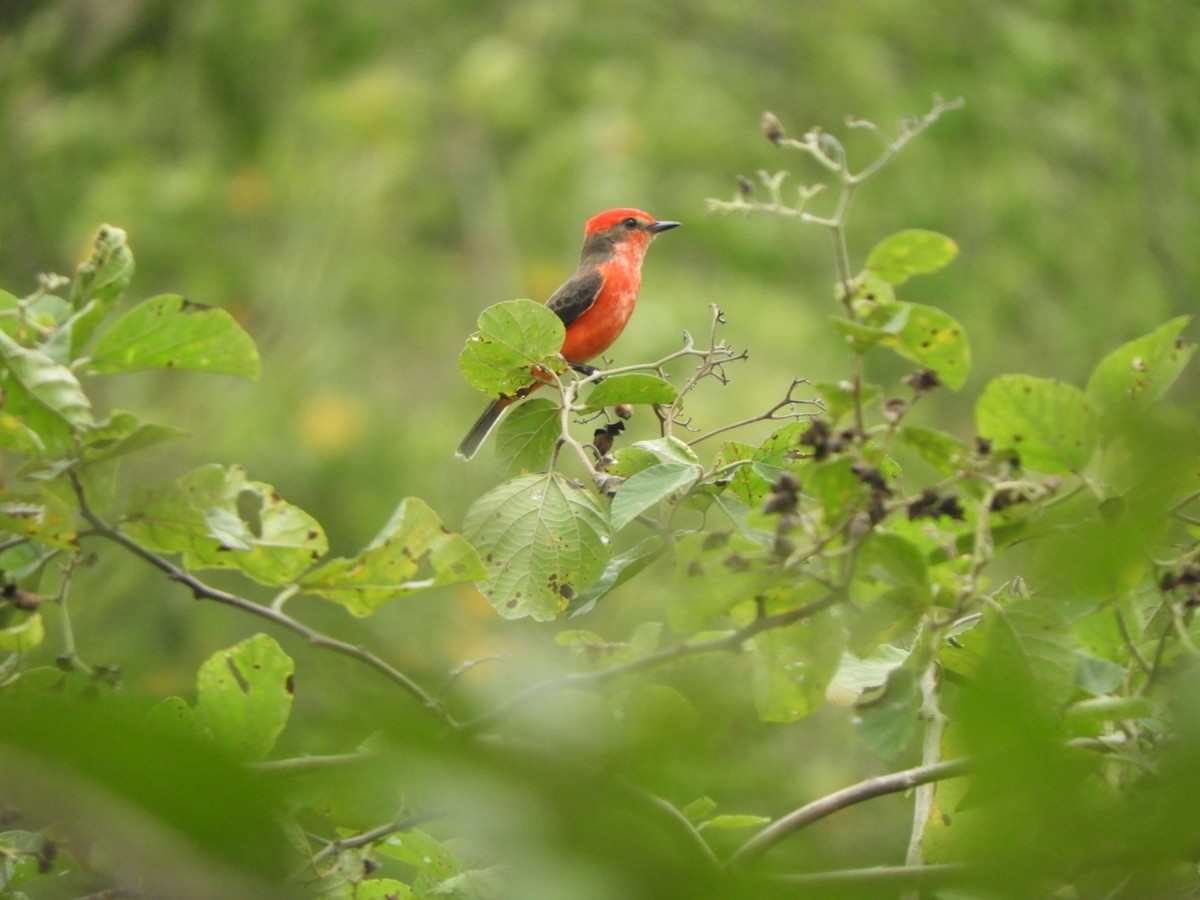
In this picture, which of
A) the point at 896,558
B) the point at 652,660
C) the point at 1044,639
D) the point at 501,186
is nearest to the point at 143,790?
the point at 652,660

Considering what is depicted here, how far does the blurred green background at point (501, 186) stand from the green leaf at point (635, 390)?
5.58m

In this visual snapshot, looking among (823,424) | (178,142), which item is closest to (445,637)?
(178,142)

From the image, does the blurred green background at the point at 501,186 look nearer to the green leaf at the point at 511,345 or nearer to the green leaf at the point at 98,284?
the green leaf at the point at 511,345

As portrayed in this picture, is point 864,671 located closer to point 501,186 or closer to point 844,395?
point 844,395

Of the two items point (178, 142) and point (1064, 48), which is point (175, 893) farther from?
point (178, 142)

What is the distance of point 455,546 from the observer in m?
1.40

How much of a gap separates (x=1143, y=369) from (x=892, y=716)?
450mm

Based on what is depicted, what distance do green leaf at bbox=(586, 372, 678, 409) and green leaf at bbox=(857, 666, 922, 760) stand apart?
0.73 metres

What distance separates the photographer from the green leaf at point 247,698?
1.35m

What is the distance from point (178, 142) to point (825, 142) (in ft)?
30.4

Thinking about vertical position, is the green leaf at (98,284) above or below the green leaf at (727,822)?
above

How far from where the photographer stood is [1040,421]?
4.03 ft

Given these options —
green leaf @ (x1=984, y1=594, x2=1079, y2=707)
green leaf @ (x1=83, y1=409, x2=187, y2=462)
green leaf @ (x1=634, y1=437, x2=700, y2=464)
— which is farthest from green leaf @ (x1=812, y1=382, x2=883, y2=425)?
green leaf @ (x1=83, y1=409, x2=187, y2=462)

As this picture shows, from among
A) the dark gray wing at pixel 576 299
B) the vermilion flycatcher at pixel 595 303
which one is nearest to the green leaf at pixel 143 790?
the vermilion flycatcher at pixel 595 303
